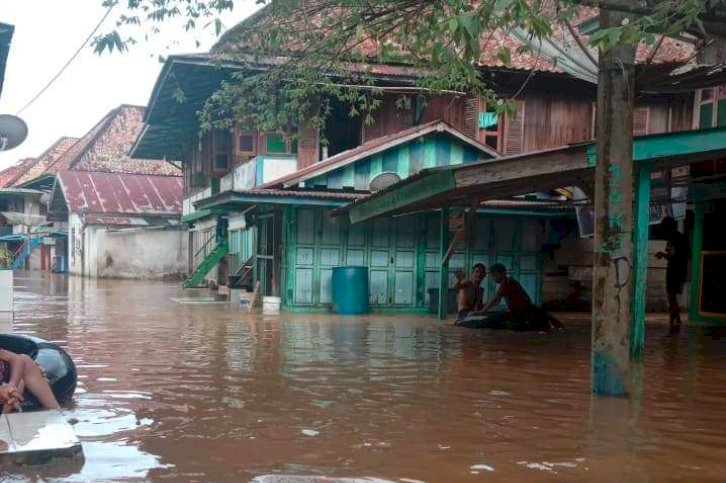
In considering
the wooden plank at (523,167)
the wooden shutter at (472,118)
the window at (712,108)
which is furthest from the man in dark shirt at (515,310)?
the wooden shutter at (472,118)

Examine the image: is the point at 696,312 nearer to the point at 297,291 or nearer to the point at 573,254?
the point at 573,254

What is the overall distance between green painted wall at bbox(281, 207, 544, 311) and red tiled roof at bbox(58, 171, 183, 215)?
20.2m

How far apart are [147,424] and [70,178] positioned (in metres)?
33.8

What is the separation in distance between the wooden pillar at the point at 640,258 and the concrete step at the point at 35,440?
6.14 m

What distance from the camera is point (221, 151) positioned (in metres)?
21.5

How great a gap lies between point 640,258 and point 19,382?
21.3 feet

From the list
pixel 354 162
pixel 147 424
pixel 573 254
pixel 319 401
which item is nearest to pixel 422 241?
pixel 354 162

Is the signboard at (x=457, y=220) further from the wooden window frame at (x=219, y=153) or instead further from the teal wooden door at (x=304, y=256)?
the wooden window frame at (x=219, y=153)

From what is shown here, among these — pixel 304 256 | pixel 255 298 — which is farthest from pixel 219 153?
pixel 304 256

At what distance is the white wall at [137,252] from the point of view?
34656mm

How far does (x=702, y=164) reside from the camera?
1355 centimetres

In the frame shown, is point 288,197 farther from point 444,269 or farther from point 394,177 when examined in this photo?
point 444,269

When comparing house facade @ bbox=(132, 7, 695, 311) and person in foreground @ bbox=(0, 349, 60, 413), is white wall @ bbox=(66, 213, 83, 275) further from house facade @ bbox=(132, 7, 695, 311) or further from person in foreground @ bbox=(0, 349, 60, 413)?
person in foreground @ bbox=(0, 349, 60, 413)

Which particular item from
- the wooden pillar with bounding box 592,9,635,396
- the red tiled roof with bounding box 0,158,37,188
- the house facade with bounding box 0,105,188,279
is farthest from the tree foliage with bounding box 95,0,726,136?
the red tiled roof with bounding box 0,158,37,188
